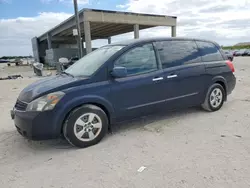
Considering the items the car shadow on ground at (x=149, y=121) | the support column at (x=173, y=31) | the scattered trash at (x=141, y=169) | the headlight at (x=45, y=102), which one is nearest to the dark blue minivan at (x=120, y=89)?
the headlight at (x=45, y=102)

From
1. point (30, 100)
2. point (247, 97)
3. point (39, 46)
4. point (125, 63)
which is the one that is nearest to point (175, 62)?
point (125, 63)

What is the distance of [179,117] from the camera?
14.5ft

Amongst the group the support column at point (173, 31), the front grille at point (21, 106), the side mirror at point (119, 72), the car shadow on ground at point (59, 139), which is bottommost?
the car shadow on ground at point (59, 139)

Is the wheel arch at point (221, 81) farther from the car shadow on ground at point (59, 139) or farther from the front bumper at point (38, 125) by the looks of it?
the front bumper at point (38, 125)

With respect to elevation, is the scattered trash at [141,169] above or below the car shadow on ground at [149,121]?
below

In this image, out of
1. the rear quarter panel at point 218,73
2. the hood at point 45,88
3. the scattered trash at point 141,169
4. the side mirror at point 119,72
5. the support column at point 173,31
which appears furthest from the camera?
the support column at point 173,31

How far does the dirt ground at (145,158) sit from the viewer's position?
7.80ft

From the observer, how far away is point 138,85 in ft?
11.8

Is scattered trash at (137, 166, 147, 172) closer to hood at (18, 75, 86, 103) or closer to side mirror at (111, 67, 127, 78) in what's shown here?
side mirror at (111, 67, 127, 78)

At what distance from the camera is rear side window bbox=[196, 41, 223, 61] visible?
4.51 meters

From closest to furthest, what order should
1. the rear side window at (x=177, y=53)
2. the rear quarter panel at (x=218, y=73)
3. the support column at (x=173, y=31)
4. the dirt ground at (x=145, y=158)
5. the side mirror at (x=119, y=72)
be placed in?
1. the dirt ground at (x=145, y=158)
2. the side mirror at (x=119, y=72)
3. the rear side window at (x=177, y=53)
4. the rear quarter panel at (x=218, y=73)
5. the support column at (x=173, y=31)

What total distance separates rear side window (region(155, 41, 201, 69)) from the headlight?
6.52 feet

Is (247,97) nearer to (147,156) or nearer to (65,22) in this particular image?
(147,156)

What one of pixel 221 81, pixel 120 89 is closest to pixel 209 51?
pixel 221 81
